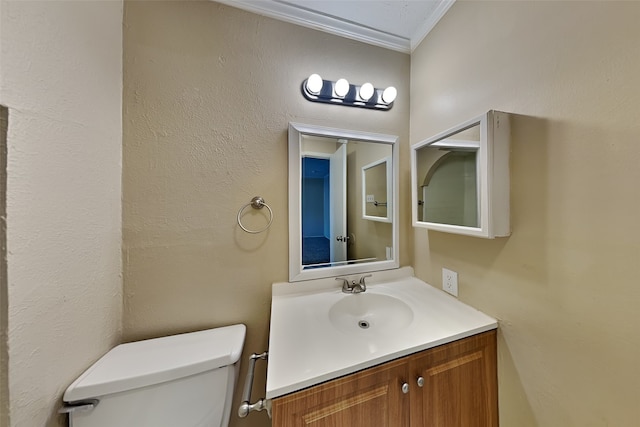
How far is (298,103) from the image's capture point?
1067 mm

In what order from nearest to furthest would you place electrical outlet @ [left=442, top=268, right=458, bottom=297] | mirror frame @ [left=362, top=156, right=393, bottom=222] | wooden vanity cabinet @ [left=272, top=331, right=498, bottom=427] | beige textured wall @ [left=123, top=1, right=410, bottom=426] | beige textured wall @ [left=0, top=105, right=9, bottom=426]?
beige textured wall @ [left=0, top=105, right=9, bottom=426], wooden vanity cabinet @ [left=272, top=331, right=498, bottom=427], beige textured wall @ [left=123, top=1, right=410, bottom=426], electrical outlet @ [left=442, top=268, right=458, bottom=297], mirror frame @ [left=362, top=156, right=393, bottom=222]

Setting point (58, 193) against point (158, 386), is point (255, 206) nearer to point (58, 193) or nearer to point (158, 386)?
point (58, 193)

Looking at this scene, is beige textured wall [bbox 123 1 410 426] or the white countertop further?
beige textured wall [bbox 123 1 410 426]

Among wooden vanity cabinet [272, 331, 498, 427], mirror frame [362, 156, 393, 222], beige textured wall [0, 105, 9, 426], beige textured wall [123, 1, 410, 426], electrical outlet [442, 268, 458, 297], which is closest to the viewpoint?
beige textured wall [0, 105, 9, 426]

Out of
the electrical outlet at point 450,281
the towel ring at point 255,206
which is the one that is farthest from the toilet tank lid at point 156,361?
the electrical outlet at point 450,281

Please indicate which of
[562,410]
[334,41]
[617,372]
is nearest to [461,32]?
[334,41]

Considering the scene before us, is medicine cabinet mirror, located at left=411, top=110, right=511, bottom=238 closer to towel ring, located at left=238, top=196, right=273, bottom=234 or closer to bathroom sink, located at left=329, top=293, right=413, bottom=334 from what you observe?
bathroom sink, located at left=329, top=293, right=413, bottom=334

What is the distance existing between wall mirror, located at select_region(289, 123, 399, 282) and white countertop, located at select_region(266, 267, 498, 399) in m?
0.12

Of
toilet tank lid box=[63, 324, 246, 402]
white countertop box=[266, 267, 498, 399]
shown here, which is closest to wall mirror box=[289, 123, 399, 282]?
white countertop box=[266, 267, 498, 399]

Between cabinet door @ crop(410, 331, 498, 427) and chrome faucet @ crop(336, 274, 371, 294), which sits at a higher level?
chrome faucet @ crop(336, 274, 371, 294)

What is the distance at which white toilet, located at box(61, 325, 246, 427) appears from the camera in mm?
631

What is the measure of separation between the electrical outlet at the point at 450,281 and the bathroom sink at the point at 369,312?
0.24 metres

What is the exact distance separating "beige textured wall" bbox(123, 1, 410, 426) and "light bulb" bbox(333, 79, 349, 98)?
110mm

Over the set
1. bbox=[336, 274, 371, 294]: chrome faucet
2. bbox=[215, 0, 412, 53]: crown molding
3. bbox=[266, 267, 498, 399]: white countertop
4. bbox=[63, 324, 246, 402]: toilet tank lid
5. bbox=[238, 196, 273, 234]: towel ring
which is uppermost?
bbox=[215, 0, 412, 53]: crown molding
